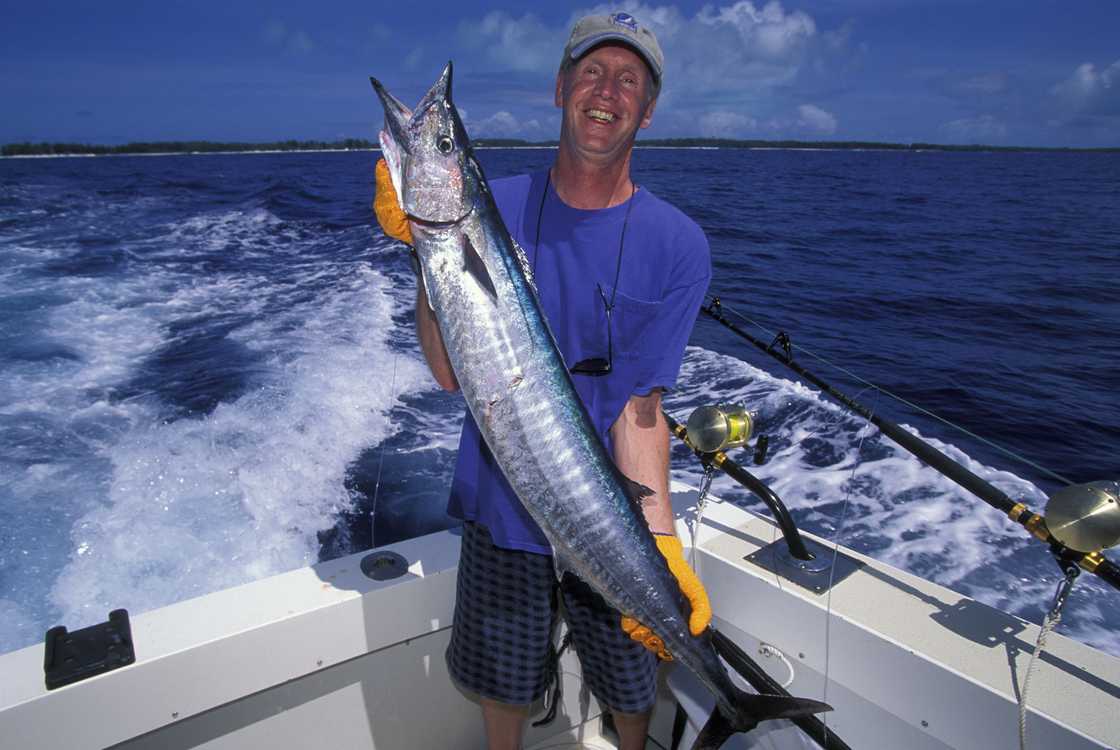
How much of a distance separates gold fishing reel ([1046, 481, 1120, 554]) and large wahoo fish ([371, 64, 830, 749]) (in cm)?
81

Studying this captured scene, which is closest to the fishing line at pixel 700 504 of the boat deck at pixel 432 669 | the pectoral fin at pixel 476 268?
the boat deck at pixel 432 669

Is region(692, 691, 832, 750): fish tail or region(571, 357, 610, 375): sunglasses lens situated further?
region(571, 357, 610, 375): sunglasses lens

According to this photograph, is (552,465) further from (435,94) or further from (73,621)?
(73,621)

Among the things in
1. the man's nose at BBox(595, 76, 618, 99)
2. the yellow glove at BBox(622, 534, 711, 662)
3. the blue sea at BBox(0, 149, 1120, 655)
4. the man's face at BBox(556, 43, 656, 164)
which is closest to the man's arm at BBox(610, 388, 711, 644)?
the yellow glove at BBox(622, 534, 711, 662)

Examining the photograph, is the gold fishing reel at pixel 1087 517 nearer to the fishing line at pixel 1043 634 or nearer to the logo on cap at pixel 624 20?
the fishing line at pixel 1043 634

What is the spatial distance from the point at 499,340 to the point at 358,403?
525 centimetres

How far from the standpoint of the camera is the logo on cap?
6.96 ft

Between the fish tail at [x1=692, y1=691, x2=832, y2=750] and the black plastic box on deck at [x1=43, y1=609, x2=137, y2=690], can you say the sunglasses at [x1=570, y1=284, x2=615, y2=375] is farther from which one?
the black plastic box on deck at [x1=43, y1=609, x2=137, y2=690]

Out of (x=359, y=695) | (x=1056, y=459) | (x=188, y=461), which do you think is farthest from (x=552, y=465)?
(x=1056, y=459)

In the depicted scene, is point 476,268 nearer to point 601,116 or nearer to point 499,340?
point 499,340

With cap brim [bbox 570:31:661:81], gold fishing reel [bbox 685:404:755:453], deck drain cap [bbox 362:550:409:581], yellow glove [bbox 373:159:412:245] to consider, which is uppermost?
cap brim [bbox 570:31:661:81]

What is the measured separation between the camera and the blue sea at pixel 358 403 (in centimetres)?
436

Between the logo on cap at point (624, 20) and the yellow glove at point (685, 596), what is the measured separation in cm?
152

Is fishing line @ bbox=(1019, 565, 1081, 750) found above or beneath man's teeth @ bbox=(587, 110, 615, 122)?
beneath
